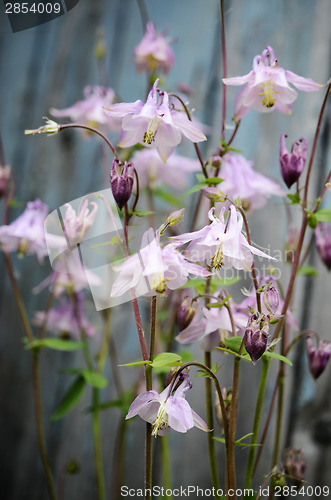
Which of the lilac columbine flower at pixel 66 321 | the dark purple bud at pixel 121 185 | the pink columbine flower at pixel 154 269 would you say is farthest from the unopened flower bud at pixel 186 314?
the lilac columbine flower at pixel 66 321

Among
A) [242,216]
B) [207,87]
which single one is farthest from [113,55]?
[242,216]

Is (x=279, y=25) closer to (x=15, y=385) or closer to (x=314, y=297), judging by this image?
(x=314, y=297)

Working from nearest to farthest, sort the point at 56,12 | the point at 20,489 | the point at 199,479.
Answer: the point at 56,12
the point at 199,479
the point at 20,489

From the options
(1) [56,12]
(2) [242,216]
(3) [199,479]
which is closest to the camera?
(2) [242,216]

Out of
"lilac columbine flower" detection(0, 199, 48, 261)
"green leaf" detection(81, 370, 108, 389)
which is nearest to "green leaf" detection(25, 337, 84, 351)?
"green leaf" detection(81, 370, 108, 389)

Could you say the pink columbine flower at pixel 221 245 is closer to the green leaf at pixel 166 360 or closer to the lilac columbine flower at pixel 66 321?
the green leaf at pixel 166 360

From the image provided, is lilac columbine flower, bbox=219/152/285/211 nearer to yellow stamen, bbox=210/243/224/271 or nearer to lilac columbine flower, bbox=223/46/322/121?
lilac columbine flower, bbox=223/46/322/121

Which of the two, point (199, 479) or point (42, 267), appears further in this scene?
point (42, 267)
